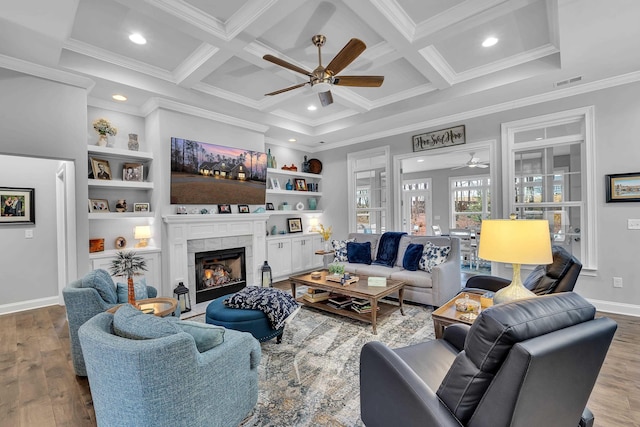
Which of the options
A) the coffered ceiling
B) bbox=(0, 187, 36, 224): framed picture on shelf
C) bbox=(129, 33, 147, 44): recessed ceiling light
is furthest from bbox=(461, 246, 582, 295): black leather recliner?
bbox=(0, 187, 36, 224): framed picture on shelf

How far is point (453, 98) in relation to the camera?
13.1ft

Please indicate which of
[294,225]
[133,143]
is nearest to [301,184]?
[294,225]

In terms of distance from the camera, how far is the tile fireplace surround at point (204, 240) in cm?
399

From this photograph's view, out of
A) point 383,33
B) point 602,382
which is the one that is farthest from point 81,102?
point 602,382

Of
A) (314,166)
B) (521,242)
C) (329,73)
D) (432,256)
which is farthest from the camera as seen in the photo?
(314,166)

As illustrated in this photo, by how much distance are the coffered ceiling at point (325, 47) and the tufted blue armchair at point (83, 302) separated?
2.13m

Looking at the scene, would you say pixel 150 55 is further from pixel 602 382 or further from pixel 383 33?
pixel 602 382

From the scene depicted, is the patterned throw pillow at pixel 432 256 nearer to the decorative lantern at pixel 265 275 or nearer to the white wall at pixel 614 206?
the white wall at pixel 614 206

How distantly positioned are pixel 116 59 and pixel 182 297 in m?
2.93

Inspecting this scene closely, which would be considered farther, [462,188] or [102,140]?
[462,188]

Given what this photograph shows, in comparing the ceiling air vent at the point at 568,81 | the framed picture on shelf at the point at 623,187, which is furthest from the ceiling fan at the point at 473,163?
the framed picture on shelf at the point at 623,187

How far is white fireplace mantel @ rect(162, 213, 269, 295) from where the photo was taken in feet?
13.1

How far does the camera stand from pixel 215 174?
4.54 m

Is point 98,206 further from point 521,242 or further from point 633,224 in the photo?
point 633,224
